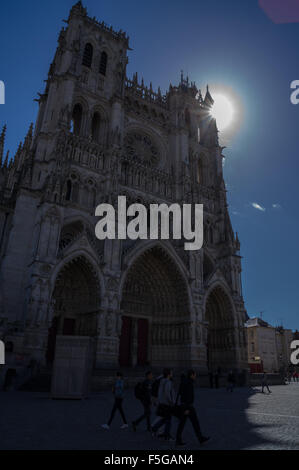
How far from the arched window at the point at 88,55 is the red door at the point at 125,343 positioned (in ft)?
78.1

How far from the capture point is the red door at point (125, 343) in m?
25.1

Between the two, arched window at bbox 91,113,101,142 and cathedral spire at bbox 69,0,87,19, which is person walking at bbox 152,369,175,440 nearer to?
arched window at bbox 91,113,101,142

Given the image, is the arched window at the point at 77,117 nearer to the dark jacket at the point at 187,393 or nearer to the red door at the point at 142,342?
the red door at the point at 142,342

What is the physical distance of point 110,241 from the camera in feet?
76.4

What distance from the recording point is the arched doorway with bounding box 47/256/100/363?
2194cm

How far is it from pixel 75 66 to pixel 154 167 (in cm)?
1143

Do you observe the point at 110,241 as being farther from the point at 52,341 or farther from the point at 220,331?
the point at 220,331

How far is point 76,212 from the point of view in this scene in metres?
23.8

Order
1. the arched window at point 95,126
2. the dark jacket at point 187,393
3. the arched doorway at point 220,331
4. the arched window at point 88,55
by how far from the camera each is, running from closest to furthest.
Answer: the dark jacket at point 187,393, the arched doorway at point 220,331, the arched window at point 95,126, the arched window at point 88,55

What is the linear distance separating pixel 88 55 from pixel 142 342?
89.1 ft
